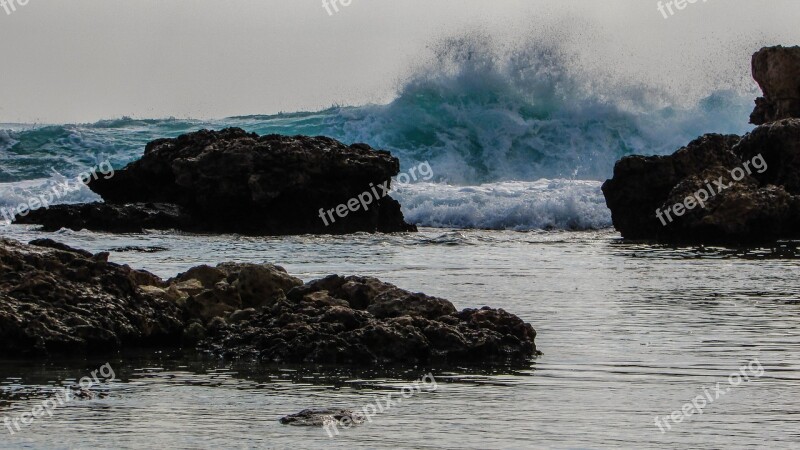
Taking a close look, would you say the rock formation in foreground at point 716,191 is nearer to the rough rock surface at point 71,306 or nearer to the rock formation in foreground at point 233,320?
the rock formation in foreground at point 233,320

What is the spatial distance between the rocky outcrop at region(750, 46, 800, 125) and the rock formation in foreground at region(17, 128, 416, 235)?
903cm

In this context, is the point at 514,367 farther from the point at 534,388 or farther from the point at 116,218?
the point at 116,218

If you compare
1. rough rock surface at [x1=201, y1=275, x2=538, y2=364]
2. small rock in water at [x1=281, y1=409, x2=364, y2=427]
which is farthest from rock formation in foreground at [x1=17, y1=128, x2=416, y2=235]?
small rock in water at [x1=281, y1=409, x2=364, y2=427]

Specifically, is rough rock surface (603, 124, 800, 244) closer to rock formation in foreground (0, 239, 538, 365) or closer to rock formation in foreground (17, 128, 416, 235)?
rock formation in foreground (17, 128, 416, 235)

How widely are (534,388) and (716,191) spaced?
50.4ft

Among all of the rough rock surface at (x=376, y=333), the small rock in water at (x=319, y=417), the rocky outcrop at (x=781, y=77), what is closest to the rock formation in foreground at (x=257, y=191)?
the rocky outcrop at (x=781, y=77)

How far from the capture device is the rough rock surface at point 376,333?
30.4ft

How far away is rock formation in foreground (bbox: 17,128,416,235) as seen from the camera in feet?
84.5

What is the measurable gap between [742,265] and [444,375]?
958cm

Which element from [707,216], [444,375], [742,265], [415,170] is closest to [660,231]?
[707,216]

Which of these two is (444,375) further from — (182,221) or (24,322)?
(182,221)

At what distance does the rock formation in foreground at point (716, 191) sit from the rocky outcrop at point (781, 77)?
4.06 metres

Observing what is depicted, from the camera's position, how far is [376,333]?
30.6ft

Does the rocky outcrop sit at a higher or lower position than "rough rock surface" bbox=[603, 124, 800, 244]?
higher
